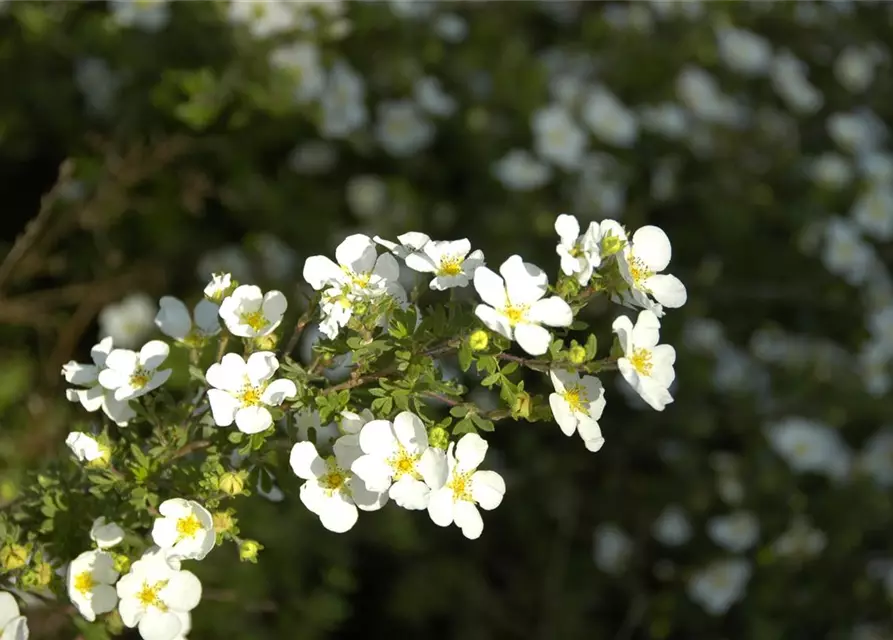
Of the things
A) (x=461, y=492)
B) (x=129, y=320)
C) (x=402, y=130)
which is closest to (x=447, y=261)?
(x=461, y=492)

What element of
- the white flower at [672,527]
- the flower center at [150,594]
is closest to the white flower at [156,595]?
the flower center at [150,594]

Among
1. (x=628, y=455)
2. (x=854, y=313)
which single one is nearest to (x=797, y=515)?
(x=628, y=455)

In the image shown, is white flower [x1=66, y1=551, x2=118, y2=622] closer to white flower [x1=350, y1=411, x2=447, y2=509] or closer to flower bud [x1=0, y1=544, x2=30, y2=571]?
flower bud [x1=0, y1=544, x2=30, y2=571]

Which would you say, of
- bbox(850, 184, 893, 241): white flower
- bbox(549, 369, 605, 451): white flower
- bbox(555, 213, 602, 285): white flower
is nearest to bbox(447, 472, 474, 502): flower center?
bbox(549, 369, 605, 451): white flower

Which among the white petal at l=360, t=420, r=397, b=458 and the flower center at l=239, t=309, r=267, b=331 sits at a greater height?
the flower center at l=239, t=309, r=267, b=331

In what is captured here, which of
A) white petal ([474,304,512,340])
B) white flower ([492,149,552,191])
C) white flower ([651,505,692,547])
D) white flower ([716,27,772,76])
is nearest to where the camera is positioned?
white petal ([474,304,512,340])

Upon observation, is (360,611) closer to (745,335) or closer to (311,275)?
(745,335)

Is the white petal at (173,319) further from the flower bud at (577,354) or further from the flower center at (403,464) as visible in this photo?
the flower bud at (577,354)

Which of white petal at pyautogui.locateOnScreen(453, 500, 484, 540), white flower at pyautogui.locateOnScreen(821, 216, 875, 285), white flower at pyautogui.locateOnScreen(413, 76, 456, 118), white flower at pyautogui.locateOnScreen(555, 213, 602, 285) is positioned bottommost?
white flower at pyautogui.locateOnScreen(821, 216, 875, 285)
